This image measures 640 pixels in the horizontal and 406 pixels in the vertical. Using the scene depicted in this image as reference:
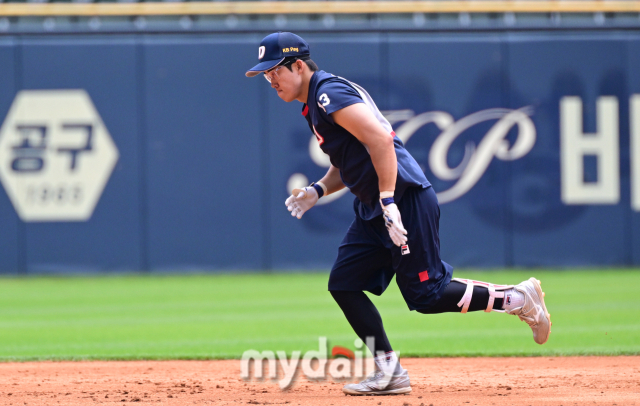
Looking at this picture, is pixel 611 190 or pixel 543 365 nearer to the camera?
pixel 543 365

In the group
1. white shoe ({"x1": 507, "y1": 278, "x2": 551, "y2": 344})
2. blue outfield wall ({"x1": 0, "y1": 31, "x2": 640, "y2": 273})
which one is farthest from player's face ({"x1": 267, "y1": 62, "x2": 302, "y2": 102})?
blue outfield wall ({"x1": 0, "y1": 31, "x2": 640, "y2": 273})

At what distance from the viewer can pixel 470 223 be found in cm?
1298

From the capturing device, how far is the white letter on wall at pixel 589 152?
1285 cm

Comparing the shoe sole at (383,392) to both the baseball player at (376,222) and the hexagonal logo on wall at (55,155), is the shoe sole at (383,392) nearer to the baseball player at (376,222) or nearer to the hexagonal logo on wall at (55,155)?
the baseball player at (376,222)

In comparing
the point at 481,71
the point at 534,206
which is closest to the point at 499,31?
the point at 481,71

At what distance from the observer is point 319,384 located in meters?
4.64

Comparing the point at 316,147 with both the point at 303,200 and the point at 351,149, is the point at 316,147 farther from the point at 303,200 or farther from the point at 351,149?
the point at 351,149

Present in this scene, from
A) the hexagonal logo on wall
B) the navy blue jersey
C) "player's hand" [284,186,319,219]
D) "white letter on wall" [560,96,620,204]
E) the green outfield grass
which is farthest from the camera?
"white letter on wall" [560,96,620,204]

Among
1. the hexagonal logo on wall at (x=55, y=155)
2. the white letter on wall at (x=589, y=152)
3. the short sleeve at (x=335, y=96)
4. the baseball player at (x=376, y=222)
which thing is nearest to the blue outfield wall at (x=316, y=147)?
the white letter on wall at (x=589, y=152)

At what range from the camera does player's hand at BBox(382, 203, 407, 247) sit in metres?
3.76

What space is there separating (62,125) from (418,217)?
10096 millimetres

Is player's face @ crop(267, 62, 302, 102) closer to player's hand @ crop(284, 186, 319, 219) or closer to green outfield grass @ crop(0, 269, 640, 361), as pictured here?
player's hand @ crop(284, 186, 319, 219)

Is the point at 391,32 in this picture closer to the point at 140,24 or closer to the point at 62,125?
the point at 140,24

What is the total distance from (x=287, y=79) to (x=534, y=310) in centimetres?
176
